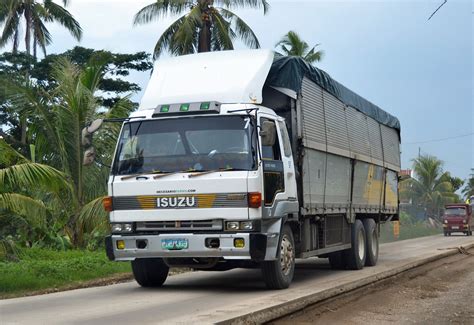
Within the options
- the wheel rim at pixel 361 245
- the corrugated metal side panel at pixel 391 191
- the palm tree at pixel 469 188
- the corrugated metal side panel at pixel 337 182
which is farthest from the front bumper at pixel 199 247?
the palm tree at pixel 469 188

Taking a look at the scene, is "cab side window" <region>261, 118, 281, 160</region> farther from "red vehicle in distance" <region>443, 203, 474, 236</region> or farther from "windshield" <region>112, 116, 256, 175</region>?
"red vehicle in distance" <region>443, 203, 474, 236</region>

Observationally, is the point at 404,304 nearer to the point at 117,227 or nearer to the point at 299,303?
the point at 299,303

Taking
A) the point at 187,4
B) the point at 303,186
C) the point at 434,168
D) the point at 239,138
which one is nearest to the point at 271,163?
the point at 239,138

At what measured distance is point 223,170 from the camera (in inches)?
386

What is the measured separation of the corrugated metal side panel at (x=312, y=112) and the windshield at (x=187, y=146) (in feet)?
6.23

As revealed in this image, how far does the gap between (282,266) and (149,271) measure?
223 centimetres

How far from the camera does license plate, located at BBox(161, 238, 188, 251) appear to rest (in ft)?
32.2

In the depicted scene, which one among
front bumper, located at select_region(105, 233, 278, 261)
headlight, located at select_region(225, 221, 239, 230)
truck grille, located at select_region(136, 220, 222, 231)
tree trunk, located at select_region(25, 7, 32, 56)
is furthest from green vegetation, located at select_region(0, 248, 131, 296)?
tree trunk, located at select_region(25, 7, 32, 56)

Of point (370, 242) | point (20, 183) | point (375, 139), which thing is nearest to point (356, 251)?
point (370, 242)

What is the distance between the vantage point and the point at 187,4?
2770cm

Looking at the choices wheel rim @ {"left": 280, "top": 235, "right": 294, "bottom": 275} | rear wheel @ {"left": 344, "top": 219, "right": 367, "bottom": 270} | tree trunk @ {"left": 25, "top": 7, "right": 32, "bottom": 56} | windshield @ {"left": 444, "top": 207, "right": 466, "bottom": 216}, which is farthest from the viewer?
windshield @ {"left": 444, "top": 207, "right": 466, "bottom": 216}

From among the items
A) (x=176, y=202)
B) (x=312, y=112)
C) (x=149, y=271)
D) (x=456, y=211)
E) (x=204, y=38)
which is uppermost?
(x=204, y=38)

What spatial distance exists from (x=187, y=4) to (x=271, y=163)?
18.8 metres

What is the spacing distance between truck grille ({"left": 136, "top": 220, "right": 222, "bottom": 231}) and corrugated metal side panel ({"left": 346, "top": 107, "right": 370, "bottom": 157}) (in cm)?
558
